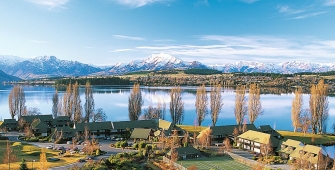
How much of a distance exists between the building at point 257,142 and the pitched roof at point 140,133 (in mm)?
15264

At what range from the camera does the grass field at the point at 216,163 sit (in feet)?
110

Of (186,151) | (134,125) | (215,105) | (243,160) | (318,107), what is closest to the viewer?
(243,160)

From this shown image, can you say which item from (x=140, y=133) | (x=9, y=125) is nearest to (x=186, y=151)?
(x=140, y=133)

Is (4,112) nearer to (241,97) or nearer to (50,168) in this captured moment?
(50,168)

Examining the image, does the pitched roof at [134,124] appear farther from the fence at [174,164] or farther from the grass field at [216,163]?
the grass field at [216,163]

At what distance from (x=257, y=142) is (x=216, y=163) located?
9647 mm

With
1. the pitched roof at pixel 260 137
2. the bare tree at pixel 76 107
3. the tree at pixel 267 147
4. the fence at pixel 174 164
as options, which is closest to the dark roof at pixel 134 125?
the bare tree at pixel 76 107

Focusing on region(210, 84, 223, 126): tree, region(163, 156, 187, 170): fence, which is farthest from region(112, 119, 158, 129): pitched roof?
region(163, 156, 187, 170): fence

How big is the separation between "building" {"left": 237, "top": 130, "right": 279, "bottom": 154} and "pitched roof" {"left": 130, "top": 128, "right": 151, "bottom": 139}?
50.1ft

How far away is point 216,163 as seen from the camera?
35250 millimetres

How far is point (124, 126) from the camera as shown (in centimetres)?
5156

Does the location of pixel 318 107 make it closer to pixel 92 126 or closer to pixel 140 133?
pixel 140 133

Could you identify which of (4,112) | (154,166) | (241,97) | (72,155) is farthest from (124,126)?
(4,112)

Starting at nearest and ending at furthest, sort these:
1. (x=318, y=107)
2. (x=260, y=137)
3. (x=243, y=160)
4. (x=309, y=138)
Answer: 1. (x=243, y=160)
2. (x=260, y=137)
3. (x=309, y=138)
4. (x=318, y=107)
